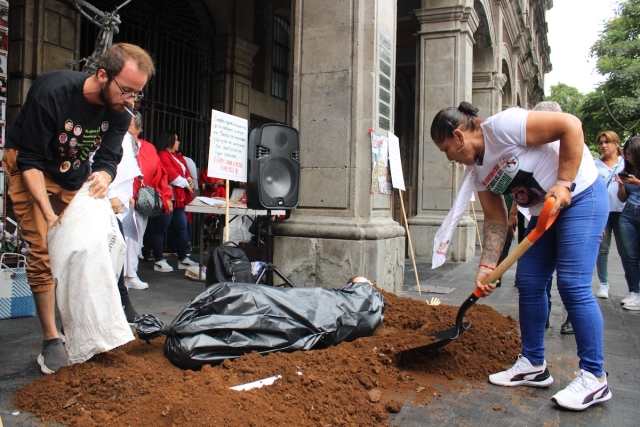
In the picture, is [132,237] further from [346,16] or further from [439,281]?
[439,281]

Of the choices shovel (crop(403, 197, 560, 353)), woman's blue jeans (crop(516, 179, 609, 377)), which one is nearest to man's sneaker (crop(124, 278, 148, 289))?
Answer: shovel (crop(403, 197, 560, 353))

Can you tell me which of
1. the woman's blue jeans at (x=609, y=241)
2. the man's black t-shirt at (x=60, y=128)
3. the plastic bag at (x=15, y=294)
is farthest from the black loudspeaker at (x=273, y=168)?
the woman's blue jeans at (x=609, y=241)

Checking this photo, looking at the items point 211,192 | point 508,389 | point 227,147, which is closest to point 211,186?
point 211,192

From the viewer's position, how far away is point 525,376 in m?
3.04

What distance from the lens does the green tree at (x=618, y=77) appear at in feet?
77.8

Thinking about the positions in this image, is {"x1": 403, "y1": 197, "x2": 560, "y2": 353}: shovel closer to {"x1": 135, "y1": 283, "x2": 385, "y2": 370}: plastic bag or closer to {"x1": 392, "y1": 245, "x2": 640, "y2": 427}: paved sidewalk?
{"x1": 392, "y1": 245, "x2": 640, "y2": 427}: paved sidewalk

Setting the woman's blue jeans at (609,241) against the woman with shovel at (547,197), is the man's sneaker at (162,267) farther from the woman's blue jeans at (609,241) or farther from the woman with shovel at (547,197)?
the woman's blue jeans at (609,241)

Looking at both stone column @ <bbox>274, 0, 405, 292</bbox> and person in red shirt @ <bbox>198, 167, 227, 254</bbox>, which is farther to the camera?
person in red shirt @ <bbox>198, 167, 227, 254</bbox>

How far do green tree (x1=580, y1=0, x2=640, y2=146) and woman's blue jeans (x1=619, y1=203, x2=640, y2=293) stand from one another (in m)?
20.2

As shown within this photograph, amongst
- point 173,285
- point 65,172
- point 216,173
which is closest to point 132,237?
point 173,285

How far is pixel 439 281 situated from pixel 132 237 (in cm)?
381

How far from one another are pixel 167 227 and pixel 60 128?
399cm

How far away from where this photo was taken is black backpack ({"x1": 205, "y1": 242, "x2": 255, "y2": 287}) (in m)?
4.25

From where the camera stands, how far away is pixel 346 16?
5.43 metres
